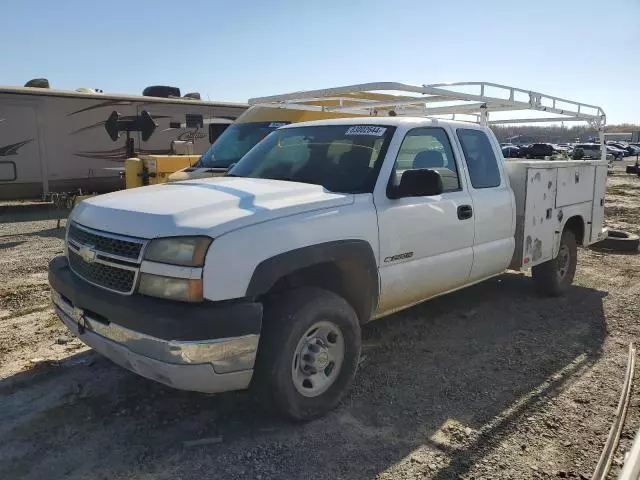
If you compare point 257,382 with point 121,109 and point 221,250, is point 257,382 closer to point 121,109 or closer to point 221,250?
point 221,250

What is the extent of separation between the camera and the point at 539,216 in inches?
218

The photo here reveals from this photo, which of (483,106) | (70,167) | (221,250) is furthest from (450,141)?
(70,167)

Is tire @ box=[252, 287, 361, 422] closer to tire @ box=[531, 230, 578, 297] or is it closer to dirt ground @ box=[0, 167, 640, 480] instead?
dirt ground @ box=[0, 167, 640, 480]

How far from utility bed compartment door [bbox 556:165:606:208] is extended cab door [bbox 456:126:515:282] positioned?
109 centimetres

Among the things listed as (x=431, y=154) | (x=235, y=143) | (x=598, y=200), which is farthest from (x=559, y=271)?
(x=235, y=143)

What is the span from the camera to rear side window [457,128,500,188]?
4809 millimetres

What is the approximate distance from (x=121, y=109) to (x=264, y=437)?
1344cm

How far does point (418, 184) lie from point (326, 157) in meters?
0.80

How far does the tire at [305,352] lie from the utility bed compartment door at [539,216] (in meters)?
2.59

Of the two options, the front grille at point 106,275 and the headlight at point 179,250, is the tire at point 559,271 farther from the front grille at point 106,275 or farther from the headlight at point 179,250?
the front grille at point 106,275

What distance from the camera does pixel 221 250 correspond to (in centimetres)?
294

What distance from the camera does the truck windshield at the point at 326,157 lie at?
398 centimetres

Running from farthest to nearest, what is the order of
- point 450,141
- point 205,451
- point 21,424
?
point 450,141 < point 21,424 < point 205,451

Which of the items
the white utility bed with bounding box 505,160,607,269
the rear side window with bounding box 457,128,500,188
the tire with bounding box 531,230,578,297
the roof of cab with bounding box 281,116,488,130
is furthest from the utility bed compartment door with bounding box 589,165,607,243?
the roof of cab with bounding box 281,116,488,130
